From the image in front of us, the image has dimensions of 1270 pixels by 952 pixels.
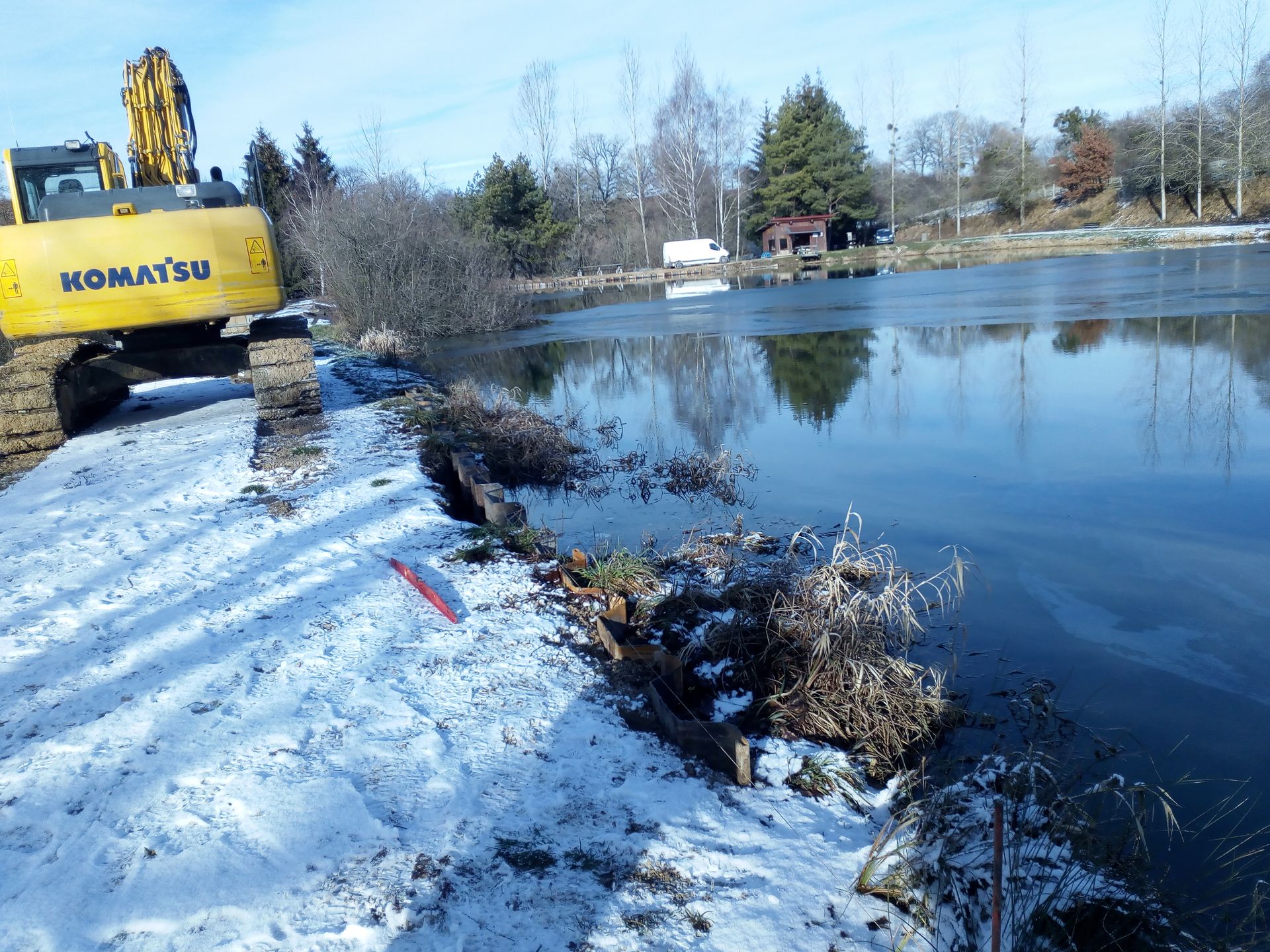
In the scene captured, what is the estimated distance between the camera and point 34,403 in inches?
373

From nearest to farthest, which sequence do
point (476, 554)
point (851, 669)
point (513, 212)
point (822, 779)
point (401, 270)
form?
point (822, 779)
point (851, 669)
point (476, 554)
point (401, 270)
point (513, 212)

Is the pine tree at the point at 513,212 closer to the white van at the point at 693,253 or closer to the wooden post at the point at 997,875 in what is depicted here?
the white van at the point at 693,253

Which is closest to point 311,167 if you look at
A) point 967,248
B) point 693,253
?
point 693,253

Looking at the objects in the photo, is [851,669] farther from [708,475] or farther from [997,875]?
[708,475]

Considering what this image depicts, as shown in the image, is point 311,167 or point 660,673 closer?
point 660,673

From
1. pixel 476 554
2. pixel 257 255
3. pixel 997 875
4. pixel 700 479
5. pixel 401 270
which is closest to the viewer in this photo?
pixel 997 875

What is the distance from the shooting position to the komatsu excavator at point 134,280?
29.1ft

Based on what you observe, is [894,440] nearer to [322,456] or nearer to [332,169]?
[322,456]

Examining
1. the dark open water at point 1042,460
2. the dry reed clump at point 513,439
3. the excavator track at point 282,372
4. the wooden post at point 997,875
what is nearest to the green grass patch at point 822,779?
the dark open water at point 1042,460

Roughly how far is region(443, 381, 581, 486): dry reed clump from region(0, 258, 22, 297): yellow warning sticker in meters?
4.66

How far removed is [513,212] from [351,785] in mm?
56638

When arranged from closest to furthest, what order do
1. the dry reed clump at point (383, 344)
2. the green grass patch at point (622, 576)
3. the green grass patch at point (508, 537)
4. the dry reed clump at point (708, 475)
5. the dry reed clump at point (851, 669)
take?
the dry reed clump at point (851, 669) → the green grass patch at point (622, 576) → the green grass patch at point (508, 537) → the dry reed clump at point (708, 475) → the dry reed clump at point (383, 344)

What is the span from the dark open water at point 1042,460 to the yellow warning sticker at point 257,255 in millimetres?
3982

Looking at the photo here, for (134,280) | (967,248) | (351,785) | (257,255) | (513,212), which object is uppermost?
(513,212)
